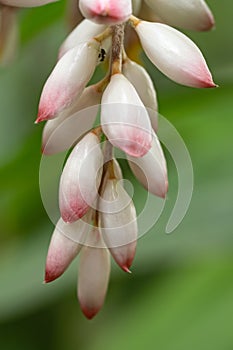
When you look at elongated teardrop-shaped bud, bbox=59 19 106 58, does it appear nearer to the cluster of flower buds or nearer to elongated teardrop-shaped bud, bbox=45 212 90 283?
the cluster of flower buds

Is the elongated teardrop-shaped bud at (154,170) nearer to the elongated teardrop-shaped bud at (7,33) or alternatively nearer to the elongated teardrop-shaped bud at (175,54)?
the elongated teardrop-shaped bud at (175,54)

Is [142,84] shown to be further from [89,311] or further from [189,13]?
[89,311]

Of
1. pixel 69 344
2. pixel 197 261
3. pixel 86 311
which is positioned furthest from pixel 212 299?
pixel 86 311

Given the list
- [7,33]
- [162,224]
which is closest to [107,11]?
[7,33]

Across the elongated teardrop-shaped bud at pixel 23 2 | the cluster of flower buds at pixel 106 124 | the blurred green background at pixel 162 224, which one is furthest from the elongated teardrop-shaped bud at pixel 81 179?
the blurred green background at pixel 162 224

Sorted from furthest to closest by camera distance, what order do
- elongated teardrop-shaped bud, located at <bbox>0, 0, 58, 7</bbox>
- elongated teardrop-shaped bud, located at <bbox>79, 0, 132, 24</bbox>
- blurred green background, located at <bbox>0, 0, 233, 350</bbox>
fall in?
blurred green background, located at <bbox>0, 0, 233, 350</bbox>
elongated teardrop-shaped bud, located at <bbox>0, 0, 58, 7</bbox>
elongated teardrop-shaped bud, located at <bbox>79, 0, 132, 24</bbox>

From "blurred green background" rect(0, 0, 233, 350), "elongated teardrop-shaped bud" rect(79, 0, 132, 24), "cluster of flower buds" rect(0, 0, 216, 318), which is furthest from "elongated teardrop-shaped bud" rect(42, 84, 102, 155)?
"blurred green background" rect(0, 0, 233, 350)
